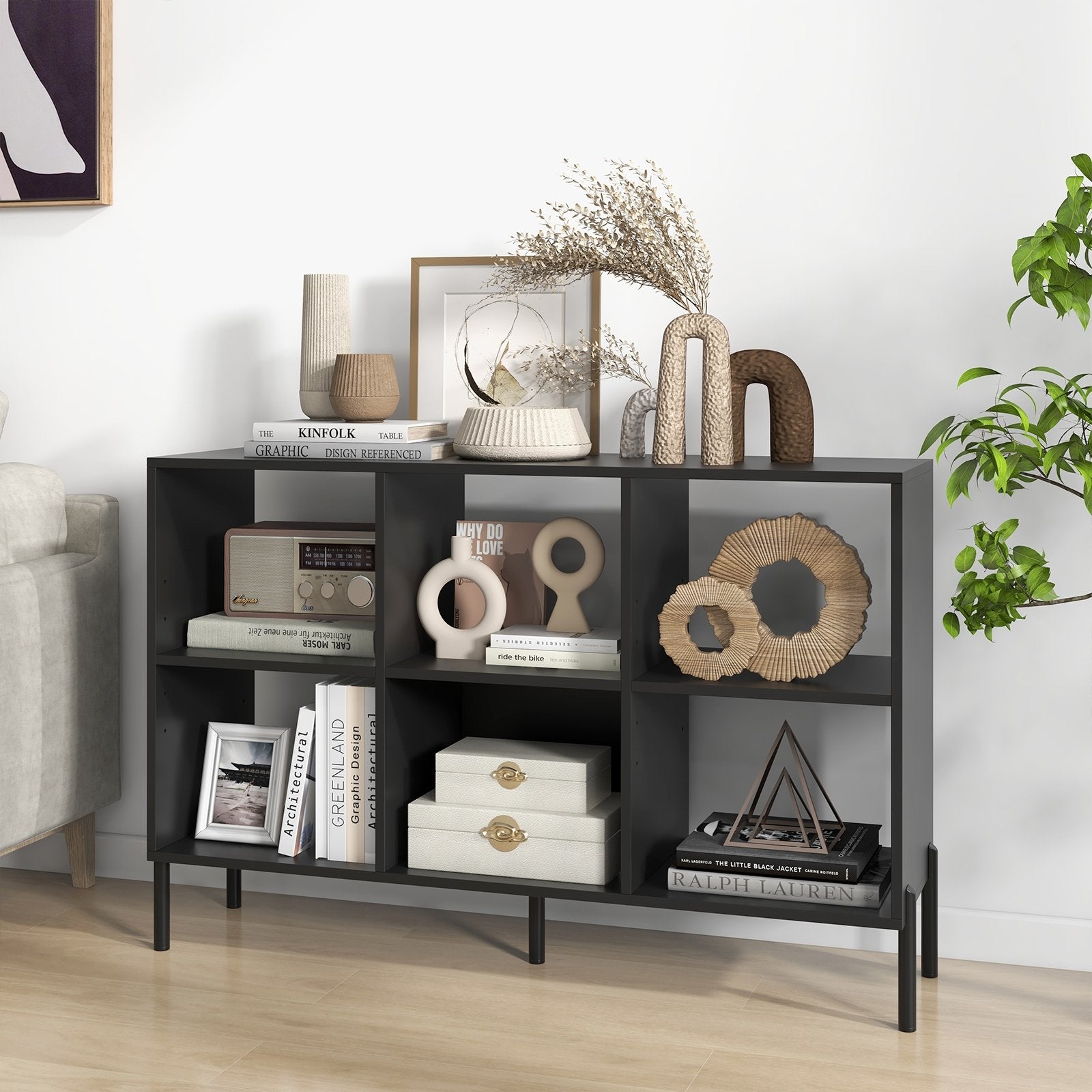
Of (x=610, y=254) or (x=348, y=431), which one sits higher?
(x=610, y=254)

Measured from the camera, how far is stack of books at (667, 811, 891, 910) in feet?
7.13

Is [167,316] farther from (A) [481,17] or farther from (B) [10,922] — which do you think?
(B) [10,922]

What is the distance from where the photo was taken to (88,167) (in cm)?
279

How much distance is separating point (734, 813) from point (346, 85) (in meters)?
1.55

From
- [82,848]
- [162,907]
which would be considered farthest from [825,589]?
[82,848]

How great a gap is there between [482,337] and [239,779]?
929mm

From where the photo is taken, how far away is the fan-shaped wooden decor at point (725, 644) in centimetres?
218

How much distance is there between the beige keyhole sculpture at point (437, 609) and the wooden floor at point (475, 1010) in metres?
0.56

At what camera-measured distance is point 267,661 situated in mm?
2396

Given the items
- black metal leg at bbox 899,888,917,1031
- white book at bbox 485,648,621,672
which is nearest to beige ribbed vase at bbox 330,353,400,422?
white book at bbox 485,648,621,672

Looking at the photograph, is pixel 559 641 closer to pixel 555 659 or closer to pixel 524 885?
pixel 555 659

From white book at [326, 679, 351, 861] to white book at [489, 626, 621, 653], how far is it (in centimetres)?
30

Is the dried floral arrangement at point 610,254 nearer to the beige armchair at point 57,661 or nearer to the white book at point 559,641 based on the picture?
the white book at point 559,641

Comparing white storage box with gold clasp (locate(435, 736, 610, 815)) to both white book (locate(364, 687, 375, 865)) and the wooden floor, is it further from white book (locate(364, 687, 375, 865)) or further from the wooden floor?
the wooden floor
